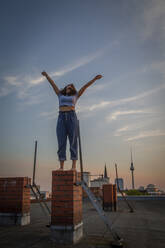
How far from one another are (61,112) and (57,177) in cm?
164

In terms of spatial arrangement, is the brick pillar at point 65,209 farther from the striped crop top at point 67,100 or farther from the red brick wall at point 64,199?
the striped crop top at point 67,100

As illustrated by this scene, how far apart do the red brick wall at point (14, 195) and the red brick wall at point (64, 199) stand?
2363mm

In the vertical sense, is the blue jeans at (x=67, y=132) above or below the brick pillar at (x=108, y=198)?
above

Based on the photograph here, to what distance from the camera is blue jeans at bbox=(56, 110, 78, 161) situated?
193 inches

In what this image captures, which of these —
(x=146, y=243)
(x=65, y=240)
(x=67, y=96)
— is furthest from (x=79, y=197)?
(x=67, y=96)

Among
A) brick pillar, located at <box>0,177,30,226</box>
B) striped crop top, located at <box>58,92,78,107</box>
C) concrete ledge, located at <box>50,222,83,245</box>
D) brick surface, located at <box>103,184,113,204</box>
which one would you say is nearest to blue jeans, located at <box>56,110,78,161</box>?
striped crop top, located at <box>58,92,78,107</box>

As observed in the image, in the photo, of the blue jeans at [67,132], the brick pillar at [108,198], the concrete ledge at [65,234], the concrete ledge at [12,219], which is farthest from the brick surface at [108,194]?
the blue jeans at [67,132]

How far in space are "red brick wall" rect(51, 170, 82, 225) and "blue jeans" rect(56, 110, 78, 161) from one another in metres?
0.53

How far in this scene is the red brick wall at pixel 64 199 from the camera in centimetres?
428

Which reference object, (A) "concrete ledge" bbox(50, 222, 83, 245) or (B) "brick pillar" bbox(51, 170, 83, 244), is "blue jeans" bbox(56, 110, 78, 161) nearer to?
(B) "brick pillar" bbox(51, 170, 83, 244)

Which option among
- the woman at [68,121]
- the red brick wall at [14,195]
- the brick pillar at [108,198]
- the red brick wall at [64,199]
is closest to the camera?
the red brick wall at [64,199]

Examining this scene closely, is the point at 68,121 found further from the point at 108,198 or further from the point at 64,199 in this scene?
the point at 108,198

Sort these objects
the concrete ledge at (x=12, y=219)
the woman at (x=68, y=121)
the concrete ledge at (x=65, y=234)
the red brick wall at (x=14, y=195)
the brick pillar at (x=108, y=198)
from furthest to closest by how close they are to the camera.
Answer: the brick pillar at (x=108, y=198) < the red brick wall at (x=14, y=195) < the concrete ledge at (x=12, y=219) < the woman at (x=68, y=121) < the concrete ledge at (x=65, y=234)

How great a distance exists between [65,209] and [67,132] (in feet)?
5.97
